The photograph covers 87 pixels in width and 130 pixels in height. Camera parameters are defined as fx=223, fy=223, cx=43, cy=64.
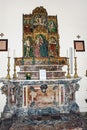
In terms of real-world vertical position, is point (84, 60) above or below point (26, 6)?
below

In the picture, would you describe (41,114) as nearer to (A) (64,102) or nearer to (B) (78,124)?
(A) (64,102)

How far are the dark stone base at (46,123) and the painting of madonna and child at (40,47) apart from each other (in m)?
1.79

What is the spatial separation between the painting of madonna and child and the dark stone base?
1785 millimetres

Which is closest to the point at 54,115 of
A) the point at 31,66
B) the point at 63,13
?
the point at 31,66

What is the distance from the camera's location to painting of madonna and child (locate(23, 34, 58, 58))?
643 centimetres

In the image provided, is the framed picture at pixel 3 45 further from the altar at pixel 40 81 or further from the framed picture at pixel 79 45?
the framed picture at pixel 79 45

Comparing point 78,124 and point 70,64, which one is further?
point 70,64

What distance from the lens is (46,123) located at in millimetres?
4961

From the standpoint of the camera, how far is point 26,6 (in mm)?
6562

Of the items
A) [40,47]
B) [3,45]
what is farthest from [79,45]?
[3,45]

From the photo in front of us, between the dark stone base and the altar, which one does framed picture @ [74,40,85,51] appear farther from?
the dark stone base

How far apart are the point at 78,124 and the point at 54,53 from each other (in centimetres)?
231

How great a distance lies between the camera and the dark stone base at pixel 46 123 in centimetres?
470

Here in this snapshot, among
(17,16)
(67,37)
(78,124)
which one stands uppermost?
(17,16)
